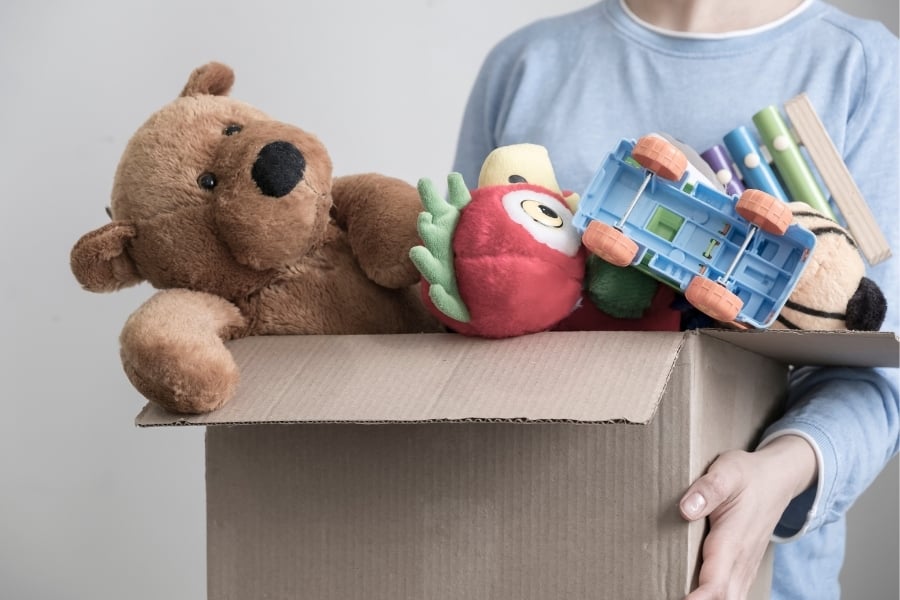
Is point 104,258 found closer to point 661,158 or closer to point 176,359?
point 176,359

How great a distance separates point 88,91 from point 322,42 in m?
0.31

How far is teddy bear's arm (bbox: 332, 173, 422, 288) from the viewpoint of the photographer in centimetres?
62

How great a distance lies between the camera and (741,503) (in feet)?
1.80

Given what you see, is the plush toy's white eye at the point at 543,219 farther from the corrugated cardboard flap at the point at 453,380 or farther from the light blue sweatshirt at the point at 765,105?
the light blue sweatshirt at the point at 765,105

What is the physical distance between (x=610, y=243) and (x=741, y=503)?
0.18m

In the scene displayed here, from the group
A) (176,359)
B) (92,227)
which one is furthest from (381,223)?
(92,227)

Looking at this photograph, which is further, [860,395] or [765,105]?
[765,105]

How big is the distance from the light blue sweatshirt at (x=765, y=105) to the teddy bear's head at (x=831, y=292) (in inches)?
4.3

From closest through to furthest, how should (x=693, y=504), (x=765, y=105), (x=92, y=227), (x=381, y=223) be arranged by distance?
1. (x=693, y=504)
2. (x=381, y=223)
3. (x=765, y=105)
4. (x=92, y=227)

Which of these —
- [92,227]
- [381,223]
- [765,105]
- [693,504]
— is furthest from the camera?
[92,227]

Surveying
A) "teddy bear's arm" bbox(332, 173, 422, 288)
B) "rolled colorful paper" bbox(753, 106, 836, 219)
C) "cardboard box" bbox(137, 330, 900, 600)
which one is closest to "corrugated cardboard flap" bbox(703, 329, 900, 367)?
"cardboard box" bbox(137, 330, 900, 600)

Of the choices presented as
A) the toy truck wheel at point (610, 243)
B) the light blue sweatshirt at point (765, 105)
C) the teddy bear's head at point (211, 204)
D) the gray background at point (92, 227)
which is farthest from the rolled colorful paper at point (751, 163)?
the gray background at point (92, 227)

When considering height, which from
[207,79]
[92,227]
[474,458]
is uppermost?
[207,79]

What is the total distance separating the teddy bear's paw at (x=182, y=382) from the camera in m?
0.51
